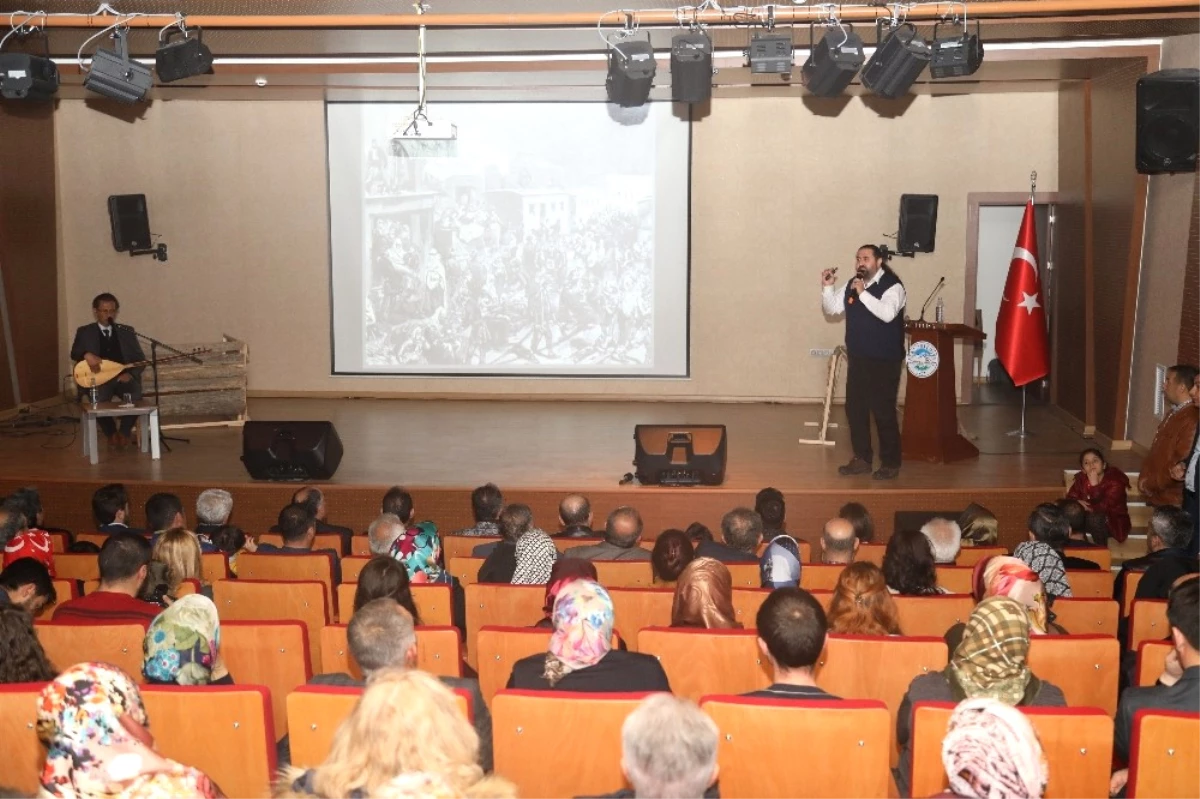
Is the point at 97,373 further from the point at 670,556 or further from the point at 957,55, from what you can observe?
the point at 957,55

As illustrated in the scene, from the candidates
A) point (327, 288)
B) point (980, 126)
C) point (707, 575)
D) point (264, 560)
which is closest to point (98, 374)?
point (327, 288)

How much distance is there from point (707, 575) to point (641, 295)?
8131 millimetres

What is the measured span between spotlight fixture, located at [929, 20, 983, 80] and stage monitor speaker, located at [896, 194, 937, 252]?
397cm

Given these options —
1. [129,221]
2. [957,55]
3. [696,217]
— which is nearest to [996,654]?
[957,55]

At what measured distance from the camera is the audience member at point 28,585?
4520 mm

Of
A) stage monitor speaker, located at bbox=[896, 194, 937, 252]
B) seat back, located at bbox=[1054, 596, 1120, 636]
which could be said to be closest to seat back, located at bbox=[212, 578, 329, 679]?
seat back, located at bbox=[1054, 596, 1120, 636]

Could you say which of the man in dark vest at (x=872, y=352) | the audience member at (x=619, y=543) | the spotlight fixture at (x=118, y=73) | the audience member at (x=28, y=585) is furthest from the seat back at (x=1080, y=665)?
the spotlight fixture at (x=118, y=73)

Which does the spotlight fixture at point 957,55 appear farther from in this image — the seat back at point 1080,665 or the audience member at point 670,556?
the seat back at point 1080,665

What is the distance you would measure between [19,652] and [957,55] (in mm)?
6041

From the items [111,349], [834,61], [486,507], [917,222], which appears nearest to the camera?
[486,507]

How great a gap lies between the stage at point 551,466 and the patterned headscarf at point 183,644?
4821 millimetres

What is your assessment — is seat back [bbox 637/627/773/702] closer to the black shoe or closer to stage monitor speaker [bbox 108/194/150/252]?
the black shoe

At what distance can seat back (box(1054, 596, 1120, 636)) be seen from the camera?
4.71 m

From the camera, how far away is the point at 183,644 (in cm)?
354
